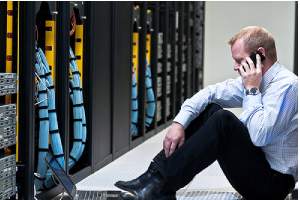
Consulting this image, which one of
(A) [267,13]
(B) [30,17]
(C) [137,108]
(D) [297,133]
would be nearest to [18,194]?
(B) [30,17]

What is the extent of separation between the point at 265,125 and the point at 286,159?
11.0 inches

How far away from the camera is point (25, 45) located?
10.7 ft

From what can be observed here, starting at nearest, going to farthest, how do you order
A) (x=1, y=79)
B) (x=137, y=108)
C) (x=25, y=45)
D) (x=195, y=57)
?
(x=1, y=79) → (x=25, y=45) → (x=137, y=108) → (x=195, y=57)

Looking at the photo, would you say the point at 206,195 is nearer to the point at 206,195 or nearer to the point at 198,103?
the point at 206,195

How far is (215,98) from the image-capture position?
134 inches

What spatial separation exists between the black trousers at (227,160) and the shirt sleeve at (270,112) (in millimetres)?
86

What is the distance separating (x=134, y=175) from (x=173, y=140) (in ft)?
5.96

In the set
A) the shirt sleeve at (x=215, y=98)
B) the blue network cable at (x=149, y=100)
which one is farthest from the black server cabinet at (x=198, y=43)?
the shirt sleeve at (x=215, y=98)

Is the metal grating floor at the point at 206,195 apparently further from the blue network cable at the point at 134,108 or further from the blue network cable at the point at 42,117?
the blue network cable at the point at 134,108

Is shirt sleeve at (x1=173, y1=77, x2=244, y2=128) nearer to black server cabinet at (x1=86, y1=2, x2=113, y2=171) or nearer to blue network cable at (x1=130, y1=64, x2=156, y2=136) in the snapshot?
black server cabinet at (x1=86, y1=2, x2=113, y2=171)

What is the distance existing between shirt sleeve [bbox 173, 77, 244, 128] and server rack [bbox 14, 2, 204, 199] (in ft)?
2.71

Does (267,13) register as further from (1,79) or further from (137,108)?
(1,79)

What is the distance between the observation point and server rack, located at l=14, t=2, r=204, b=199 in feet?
A: 10.7

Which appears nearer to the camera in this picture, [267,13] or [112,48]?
[112,48]
